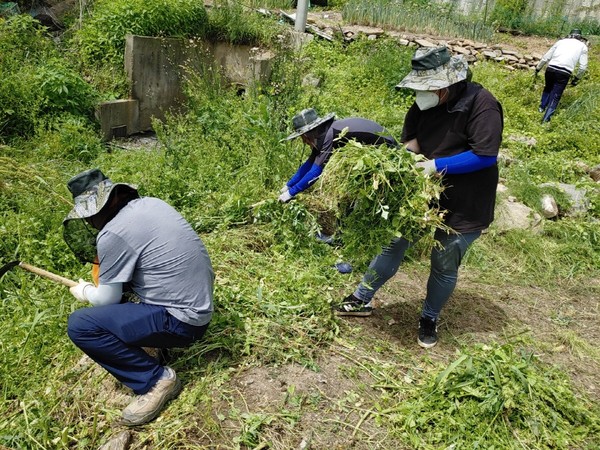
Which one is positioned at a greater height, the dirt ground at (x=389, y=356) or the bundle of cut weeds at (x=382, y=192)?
the bundle of cut weeds at (x=382, y=192)

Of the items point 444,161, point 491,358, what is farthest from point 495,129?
point 491,358

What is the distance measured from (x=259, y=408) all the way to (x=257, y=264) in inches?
56.7

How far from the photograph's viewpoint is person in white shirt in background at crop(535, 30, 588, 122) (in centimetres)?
771

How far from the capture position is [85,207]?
7.50 feet

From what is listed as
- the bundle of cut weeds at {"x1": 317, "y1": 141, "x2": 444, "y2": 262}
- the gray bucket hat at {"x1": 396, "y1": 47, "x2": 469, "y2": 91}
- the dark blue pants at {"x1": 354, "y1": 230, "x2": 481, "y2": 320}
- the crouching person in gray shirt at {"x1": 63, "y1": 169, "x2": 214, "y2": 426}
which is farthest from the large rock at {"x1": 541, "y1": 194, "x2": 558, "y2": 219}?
the crouching person in gray shirt at {"x1": 63, "y1": 169, "x2": 214, "y2": 426}

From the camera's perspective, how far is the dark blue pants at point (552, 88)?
7758 mm

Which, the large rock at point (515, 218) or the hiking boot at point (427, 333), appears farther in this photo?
the large rock at point (515, 218)

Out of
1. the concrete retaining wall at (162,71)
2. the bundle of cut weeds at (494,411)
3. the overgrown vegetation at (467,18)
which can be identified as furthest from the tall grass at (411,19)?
the bundle of cut weeds at (494,411)

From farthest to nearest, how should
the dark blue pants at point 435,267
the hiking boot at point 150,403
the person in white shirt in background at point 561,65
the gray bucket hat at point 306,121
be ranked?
the person in white shirt in background at point 561,65
the gray bucket hat at point 306,121
the dark blue pants at point 435,267
the hiking boot at point 150,403

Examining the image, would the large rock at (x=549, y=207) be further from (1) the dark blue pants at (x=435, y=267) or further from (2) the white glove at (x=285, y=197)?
(2) the white glove at (x=285, y=197)

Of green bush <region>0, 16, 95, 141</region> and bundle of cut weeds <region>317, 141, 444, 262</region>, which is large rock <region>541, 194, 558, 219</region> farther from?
green bush <region>0, 16, 95, 141</region>

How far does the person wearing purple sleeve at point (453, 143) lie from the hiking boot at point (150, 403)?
4.41 feet

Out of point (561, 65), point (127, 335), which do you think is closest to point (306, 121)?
point (127, 335)

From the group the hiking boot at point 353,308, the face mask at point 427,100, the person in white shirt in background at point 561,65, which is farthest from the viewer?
the person in white shirt in background at point 561,65
